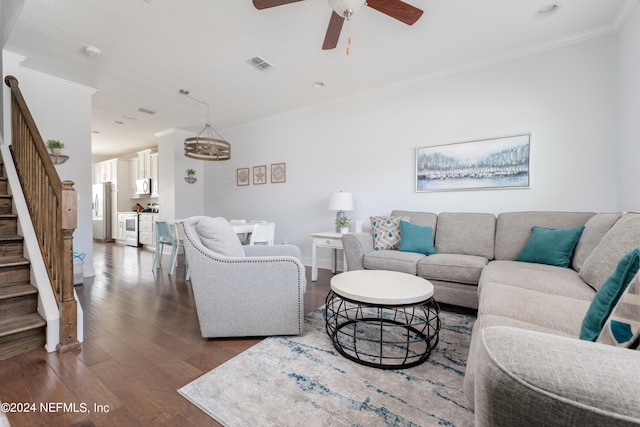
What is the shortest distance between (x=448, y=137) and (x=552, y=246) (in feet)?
5.42

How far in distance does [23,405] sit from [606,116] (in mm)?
4722

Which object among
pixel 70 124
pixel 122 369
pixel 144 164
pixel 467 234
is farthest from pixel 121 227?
pixel 467 234

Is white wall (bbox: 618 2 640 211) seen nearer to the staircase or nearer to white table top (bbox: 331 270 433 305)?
white table top (bbox: 331 270 433 305)

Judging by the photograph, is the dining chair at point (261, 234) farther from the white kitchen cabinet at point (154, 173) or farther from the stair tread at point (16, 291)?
the white kitchen cabinet at point (154, 173)

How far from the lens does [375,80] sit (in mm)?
3668

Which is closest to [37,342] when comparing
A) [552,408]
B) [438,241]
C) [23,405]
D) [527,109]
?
[23,405]

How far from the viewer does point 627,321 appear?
0.63 meters

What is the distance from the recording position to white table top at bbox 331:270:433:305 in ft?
5.32

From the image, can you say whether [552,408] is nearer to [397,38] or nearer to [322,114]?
[397,38]

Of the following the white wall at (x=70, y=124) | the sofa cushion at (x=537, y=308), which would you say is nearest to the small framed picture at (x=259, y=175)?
the white wall at (x=70, y=124)

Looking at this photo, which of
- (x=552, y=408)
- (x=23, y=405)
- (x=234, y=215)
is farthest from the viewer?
(x=234, y=215)

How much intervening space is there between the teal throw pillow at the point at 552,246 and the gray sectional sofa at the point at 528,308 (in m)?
0.07

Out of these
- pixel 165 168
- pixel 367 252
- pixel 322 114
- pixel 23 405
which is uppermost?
pixel 322 114

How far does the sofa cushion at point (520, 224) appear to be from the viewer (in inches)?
99.5
